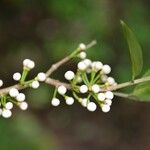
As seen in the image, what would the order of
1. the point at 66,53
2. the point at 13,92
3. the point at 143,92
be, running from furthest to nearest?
the point at 66,53, the point at 143,92, the point at 13,92

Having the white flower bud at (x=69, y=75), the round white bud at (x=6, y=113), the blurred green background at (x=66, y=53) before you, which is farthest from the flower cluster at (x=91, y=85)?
the blurred green background at (x=66, y=53)

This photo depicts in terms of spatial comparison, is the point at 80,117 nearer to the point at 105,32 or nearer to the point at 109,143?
the point at 109,143

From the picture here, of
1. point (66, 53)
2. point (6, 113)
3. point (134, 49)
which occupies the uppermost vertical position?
point (66, 53)

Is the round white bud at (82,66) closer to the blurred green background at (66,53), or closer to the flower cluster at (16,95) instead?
the flower cluster at (16,95)

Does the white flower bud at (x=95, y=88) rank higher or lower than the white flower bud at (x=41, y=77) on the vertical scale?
lower

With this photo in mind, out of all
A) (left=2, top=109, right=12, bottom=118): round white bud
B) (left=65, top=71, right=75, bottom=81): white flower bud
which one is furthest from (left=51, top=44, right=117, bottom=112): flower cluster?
(left=2, top=109, right=12, bottom=118): round white bud

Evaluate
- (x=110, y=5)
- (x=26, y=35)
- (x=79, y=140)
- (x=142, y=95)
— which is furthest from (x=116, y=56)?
(x=142, y=95)

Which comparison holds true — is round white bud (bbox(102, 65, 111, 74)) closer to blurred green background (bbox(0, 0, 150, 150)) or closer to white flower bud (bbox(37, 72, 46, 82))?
white flower bud (bbox(37, 72, 46, 82))

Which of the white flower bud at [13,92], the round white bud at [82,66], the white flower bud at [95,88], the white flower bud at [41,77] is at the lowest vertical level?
the white flower bud at [95,88]

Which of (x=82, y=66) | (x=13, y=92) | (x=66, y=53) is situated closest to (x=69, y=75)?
(x=82, y=66)

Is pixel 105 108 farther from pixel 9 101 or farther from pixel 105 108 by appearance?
→ pixel 9 101
